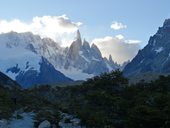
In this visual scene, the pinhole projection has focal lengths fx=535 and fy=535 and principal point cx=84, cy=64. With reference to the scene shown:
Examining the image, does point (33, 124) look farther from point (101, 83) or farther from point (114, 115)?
point (101, 83)

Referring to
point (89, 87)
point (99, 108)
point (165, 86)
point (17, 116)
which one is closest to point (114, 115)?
point (99, 108)

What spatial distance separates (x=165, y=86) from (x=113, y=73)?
6997 millimetres

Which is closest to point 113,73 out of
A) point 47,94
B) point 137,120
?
point 137,120

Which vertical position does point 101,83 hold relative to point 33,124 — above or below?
above

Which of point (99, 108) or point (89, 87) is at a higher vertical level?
point (89, 87)

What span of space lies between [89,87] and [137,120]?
32239 mm

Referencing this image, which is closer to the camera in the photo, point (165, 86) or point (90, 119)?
point (90, 119)

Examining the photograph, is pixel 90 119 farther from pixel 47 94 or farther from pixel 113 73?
pixel 47 94

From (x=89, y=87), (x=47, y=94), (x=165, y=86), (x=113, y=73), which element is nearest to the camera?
(x=165, y=86)

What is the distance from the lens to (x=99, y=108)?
50000 millimetres

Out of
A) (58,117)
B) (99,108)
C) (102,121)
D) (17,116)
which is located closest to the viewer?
(102,121)

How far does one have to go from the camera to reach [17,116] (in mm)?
44969

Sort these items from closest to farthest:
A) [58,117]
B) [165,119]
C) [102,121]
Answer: [165,119], [102,121], [58,117]

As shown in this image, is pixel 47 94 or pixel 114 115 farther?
pixel 47 94
